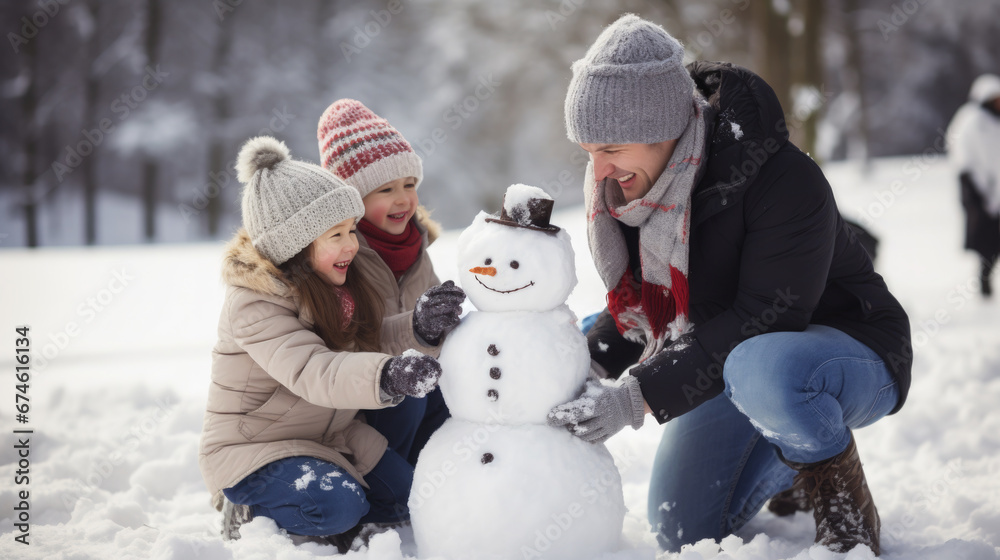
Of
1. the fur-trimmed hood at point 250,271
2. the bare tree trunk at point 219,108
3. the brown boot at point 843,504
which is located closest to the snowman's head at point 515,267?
the fur-trimmed hood at point 250,271

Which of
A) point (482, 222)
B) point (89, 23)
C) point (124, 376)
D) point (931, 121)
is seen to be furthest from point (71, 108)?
point (931, 121)

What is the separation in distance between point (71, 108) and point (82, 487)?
14575mm

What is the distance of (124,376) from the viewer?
4246 millimetres

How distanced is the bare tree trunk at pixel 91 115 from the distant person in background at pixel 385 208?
44.8 feet

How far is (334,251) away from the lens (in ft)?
7.16

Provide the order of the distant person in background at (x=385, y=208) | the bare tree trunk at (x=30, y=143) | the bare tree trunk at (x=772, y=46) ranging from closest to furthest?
1. the distant person in background at (x=385, y=208)
2. the bare tree trunk at (x=772, y=46)
3. the bare tree trunk at (x=30, y=143)

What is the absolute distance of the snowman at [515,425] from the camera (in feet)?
5.76

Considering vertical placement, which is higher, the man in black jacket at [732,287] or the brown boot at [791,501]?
the man in black jacket at [732,287]

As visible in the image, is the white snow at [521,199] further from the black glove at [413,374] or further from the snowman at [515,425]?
the black glove at [413,374]

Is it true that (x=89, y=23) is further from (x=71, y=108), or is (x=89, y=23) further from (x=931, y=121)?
(x=931, y=121)

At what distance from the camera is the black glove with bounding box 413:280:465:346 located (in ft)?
6.32

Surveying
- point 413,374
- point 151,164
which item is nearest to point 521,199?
point 413,374

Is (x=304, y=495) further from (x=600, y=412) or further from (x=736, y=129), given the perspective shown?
(x=736, y=129)

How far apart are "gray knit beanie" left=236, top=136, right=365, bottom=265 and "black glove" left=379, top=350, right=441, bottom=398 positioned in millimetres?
523
